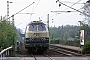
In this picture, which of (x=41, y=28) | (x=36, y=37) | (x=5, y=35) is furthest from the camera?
(x=41, y=28)

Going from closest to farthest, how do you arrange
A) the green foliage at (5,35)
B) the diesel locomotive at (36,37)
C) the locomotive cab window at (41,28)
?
the green foliage at (5,35) → the diesel locomotive at (36,37) → the locomotive cab window at (41,28)

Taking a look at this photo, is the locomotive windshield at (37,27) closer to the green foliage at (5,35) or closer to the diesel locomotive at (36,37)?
the diesel locomotive at (36,37)

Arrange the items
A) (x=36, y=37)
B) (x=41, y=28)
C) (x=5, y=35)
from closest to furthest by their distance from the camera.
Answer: (x=5, y=35), (x=36, y=37), (x=41, y=28)

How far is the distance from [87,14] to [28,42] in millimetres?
30909

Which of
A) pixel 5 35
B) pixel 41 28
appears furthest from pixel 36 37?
pixel 5 35

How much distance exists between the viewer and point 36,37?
29797 mm

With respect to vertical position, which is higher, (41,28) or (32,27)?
(32,27)

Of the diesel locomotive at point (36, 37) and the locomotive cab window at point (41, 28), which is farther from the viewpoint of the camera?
the locomotive cab window at point (41, 28)

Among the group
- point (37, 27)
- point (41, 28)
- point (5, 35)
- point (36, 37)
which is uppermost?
point (37, 27)

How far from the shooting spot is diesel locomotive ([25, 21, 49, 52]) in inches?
1161

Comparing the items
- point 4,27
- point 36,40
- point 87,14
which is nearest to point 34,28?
point 36,40

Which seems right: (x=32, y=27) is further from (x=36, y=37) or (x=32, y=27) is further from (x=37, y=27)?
(x=36, y=37)

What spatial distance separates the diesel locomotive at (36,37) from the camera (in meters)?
29.5

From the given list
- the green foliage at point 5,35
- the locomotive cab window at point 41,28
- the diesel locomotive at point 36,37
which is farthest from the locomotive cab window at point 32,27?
the green foliage at point 5,35
